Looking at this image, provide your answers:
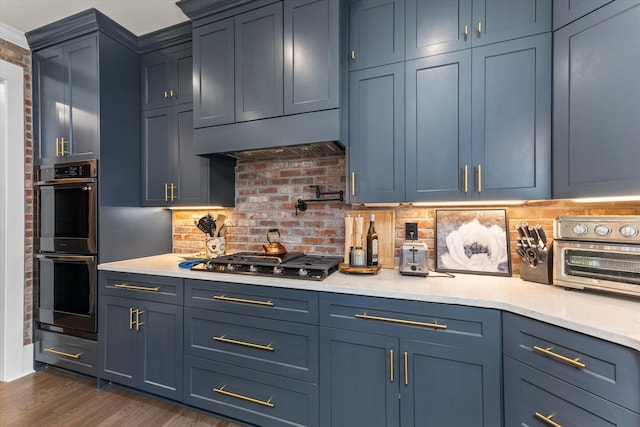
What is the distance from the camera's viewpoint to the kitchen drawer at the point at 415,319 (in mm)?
1302

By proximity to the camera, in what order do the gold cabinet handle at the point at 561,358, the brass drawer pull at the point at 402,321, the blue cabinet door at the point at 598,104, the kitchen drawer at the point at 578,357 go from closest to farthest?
the kitchen drawer at the point at 578,357 → the gold cabinet handle at the point at 561,358 → the blue cabinet door at the point at 598,104 → the brass drawer pull at the point at 402,321

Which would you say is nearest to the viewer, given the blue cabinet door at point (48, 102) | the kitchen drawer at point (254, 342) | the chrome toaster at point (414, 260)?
the kitchen drawer at point (254, 342)

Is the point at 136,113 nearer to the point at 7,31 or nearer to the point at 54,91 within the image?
the point at 54,91

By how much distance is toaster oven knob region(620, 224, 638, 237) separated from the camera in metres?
1.24

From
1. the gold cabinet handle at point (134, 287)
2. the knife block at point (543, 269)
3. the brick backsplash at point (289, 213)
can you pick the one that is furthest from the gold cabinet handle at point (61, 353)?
the knife block at point (543, 269)

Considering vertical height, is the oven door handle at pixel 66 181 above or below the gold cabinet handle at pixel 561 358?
above

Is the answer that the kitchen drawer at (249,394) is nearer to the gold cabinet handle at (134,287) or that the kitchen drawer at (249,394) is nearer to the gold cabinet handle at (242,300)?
the gold cabinet handle at (242,300)

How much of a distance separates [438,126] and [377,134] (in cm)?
36

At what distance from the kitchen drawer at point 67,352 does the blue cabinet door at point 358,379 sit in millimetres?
1918

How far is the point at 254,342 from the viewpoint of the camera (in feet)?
5.60

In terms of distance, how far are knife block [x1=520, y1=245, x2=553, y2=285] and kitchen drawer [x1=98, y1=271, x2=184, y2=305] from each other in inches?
85.6

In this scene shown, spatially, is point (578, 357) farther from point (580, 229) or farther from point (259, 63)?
point (259, 63)

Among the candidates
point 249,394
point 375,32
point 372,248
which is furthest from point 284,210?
point 375,32

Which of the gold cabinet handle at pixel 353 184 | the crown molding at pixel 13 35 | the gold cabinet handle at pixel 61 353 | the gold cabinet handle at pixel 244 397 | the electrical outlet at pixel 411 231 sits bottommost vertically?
the gold cabinet handle at pixel 61 353
